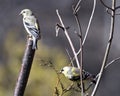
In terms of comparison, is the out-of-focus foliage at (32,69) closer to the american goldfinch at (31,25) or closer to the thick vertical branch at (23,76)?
the american goldfinch at (31,25)

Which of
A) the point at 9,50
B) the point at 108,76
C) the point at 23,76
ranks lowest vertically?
the point at 108,76

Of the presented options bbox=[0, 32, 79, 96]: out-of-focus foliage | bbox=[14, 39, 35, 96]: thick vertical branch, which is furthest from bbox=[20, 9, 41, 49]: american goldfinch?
bbox=[0, 32, 79, 96]: out-of-focus foliage

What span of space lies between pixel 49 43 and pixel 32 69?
387 mm

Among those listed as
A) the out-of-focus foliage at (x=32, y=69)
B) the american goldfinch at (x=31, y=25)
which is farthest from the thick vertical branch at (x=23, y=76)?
the out-of-focus foliage at (x=32, y=69)

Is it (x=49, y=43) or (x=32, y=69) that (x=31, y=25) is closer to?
(x=32, y=69)

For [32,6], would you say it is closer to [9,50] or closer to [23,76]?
[9,50]

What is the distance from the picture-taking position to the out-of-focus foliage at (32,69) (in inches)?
254

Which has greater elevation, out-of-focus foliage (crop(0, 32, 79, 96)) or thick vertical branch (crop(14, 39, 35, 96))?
thick vertical branch (crop(14, 39, 35, 96))

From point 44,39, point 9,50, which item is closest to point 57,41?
point 44,39

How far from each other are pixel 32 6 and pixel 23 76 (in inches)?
207

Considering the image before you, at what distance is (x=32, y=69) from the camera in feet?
21.5

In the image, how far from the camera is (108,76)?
23.2 ft

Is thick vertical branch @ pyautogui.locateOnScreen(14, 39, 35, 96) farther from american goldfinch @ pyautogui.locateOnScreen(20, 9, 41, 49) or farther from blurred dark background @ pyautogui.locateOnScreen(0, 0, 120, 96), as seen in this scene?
blurred dark background @ pyautogui.locateOnScreen(0, 0, 120, 96)

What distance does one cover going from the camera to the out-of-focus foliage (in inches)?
254
